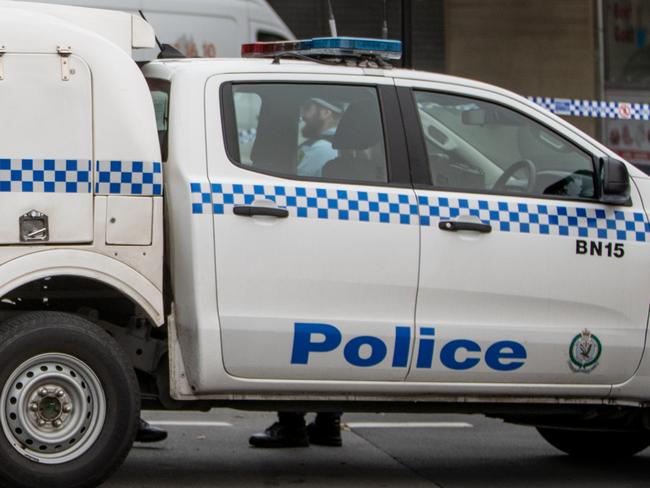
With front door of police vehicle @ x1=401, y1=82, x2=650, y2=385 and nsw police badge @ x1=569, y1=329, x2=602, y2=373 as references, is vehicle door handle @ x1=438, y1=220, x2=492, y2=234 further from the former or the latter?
nsw police badge @ x1=569, y1=329, x2=602, y2=373

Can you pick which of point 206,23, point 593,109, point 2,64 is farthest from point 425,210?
point 593,109

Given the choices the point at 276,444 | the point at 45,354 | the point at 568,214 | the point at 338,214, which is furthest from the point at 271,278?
the point at 276,444

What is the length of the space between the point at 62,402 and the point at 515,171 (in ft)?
7.20

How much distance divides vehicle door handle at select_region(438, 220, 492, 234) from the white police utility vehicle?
0.04 feet

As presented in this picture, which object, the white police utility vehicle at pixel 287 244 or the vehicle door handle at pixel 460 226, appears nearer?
the white police utility vehicle at pixel 287 244

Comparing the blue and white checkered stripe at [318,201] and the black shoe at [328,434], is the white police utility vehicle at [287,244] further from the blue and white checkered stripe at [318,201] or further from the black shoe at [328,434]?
the black shoe at [328,434]

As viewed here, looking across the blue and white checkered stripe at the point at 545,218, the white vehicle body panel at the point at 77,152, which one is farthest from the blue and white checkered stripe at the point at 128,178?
the blue and white checkered stripe at the point at 545,218

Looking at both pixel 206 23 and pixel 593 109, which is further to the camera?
pixel 593 109

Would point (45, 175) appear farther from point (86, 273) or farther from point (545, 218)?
point (545, 218)

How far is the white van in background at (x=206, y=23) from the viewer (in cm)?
1206

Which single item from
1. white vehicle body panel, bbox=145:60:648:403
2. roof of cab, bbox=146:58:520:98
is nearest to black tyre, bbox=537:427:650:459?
white vehicle body panel, bbox=145:60:648:403

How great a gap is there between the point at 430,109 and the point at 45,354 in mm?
1962

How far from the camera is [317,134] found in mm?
6023

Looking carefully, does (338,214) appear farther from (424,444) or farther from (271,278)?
(424,444)
